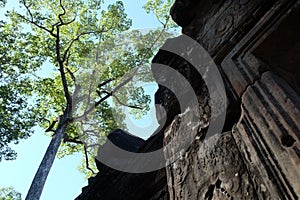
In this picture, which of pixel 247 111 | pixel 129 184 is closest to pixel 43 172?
pixel 129 184

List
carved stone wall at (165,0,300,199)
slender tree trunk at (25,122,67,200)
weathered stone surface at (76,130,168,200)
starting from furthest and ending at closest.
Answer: slender tree trunk at (25,122,67,200) → weathered stone surface at (76,130,168,200) → carved stone wall at (165,0,300,199)

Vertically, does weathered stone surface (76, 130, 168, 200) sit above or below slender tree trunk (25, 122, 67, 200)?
below

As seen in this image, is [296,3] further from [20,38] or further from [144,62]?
[20,38]

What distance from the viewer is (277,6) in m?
1.25

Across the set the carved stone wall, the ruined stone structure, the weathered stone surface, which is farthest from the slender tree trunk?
the carved stone wall

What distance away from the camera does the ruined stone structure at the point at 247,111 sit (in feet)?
3.14

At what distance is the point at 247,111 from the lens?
1163mm

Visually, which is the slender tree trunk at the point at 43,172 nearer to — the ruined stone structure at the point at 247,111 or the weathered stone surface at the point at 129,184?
the weathered stone surface at the point at 129,184

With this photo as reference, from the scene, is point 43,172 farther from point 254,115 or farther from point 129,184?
point 254,115

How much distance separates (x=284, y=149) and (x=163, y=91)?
1095 millimetres

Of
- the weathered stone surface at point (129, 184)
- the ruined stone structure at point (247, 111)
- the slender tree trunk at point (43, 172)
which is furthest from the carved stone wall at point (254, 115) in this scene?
the slender tree trunk at point (43, 172)

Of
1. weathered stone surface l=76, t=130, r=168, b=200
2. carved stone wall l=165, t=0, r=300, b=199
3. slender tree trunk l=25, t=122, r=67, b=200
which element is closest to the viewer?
carved stone wall l=165, t=0, r=300, b=199

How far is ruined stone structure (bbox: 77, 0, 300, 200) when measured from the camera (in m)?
0.96

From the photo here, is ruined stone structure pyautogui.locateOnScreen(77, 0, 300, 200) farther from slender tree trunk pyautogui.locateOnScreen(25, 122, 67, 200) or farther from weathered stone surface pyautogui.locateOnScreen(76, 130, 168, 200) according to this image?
slender tree trunk pyautogui.locateOnScreen(25, 122, 67, 200)
